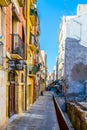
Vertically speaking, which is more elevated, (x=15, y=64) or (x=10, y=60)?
(x=10, y=60)

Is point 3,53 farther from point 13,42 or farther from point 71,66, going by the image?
point 71,66

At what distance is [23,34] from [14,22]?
4.27 meters

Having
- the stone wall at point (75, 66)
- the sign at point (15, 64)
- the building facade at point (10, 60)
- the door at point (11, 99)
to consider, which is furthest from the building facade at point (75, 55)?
the sign at point (15, 64)

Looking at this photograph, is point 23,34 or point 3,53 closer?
point 3,53

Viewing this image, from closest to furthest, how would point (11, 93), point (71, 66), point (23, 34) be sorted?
1. point (11, 93)
2. point (23, 34)
3. point (71, 66)

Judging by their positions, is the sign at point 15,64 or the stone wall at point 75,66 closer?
the sign at point 15,64

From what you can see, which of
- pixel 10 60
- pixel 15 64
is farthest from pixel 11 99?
pixel 10 60

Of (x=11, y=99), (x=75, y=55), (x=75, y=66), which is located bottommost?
(x=11, y=99)

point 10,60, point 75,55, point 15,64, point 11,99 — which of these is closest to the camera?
point 10,60

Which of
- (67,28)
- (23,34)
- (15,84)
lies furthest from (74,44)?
(15,84)

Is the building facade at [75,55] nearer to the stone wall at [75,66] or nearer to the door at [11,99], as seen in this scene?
the stone wall at [75,66]

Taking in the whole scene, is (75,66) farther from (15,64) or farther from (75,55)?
(15,64)

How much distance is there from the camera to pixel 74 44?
50.8 metres

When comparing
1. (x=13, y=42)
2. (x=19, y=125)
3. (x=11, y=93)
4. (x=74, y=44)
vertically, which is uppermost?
(x=74, y=44)
